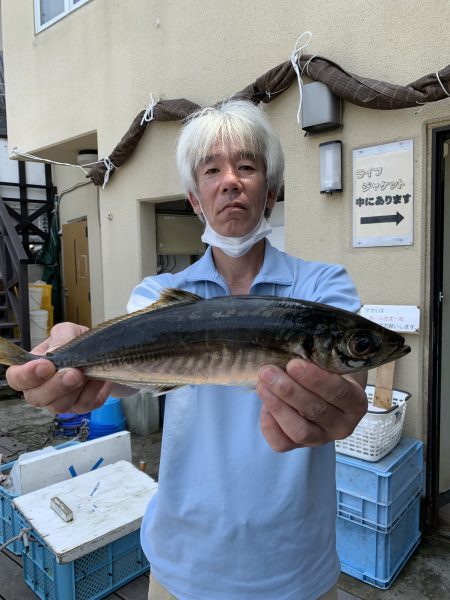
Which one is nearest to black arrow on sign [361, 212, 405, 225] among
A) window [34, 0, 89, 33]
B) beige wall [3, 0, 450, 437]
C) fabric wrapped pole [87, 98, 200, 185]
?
beige wall [3, 0, 450, 437]

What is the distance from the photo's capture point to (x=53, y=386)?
5.37ft

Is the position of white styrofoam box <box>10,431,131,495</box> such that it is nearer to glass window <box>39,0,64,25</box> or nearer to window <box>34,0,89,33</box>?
window <box>34,0,89,33</box>

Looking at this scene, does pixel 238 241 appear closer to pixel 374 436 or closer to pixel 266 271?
pixel 266 271

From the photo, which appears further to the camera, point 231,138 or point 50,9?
point 50,9

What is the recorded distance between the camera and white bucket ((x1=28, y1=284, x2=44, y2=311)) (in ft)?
36.0

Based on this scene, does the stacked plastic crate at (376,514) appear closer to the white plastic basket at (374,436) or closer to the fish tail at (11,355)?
the white plastic basket at (374,436)

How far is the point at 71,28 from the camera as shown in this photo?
7.84 metres

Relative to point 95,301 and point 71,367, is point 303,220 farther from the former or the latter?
point 95,301

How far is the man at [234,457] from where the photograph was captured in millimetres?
1668

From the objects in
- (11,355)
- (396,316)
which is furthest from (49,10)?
(11,355)

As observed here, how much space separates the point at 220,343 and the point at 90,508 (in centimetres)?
255

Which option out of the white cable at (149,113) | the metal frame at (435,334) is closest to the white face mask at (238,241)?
the metal frame at (435,334)

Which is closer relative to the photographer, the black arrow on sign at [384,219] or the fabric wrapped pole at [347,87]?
the fabric wrapped pole at [347,87]

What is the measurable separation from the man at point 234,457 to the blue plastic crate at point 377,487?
180 centimetres
